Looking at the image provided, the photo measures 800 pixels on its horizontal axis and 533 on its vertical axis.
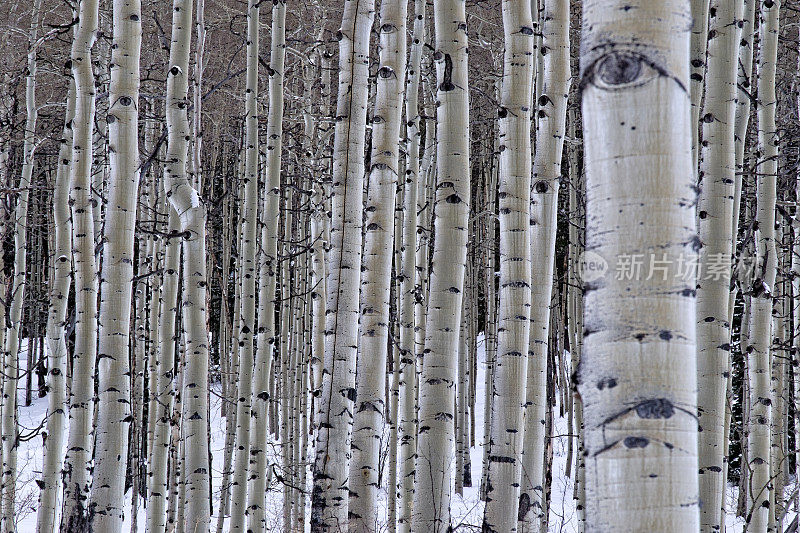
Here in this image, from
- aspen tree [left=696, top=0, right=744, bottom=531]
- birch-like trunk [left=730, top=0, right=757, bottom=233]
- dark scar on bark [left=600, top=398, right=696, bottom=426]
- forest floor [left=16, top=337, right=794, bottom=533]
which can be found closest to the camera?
dark scar on bark [left=600, top=398, right=696, bottom=426]

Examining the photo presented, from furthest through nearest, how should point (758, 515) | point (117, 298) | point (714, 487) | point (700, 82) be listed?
point (758, 515), point (117, 298), point (700, 82), point (714, 487)

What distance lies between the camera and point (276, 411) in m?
15.1

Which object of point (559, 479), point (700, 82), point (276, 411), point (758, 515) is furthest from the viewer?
point (276, 411)

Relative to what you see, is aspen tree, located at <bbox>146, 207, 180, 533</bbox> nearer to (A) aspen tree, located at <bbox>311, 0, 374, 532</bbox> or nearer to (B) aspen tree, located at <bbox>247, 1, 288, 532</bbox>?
(B) aspen tree, located at <bbox>247, 1, 288, 532</bbox>

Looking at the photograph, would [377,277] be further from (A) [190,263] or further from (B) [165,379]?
(B) [165,379]

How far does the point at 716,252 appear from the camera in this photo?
12.2 ft

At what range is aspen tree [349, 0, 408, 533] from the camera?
397 cm

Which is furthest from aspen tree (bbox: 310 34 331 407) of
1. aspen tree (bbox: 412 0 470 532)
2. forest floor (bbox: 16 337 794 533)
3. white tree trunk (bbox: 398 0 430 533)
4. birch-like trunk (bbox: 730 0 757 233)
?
birch-like trunk (bbox: 730 0 757 233)

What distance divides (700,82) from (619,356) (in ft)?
10.5

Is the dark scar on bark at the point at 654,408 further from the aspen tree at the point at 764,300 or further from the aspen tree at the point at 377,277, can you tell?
the aspen tree at the point at 764,300

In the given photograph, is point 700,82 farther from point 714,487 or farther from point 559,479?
point 559,479

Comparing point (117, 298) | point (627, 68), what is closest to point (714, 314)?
point (627, 68)

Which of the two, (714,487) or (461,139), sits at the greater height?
(461,139)

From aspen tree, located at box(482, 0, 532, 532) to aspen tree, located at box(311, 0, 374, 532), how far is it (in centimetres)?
81
